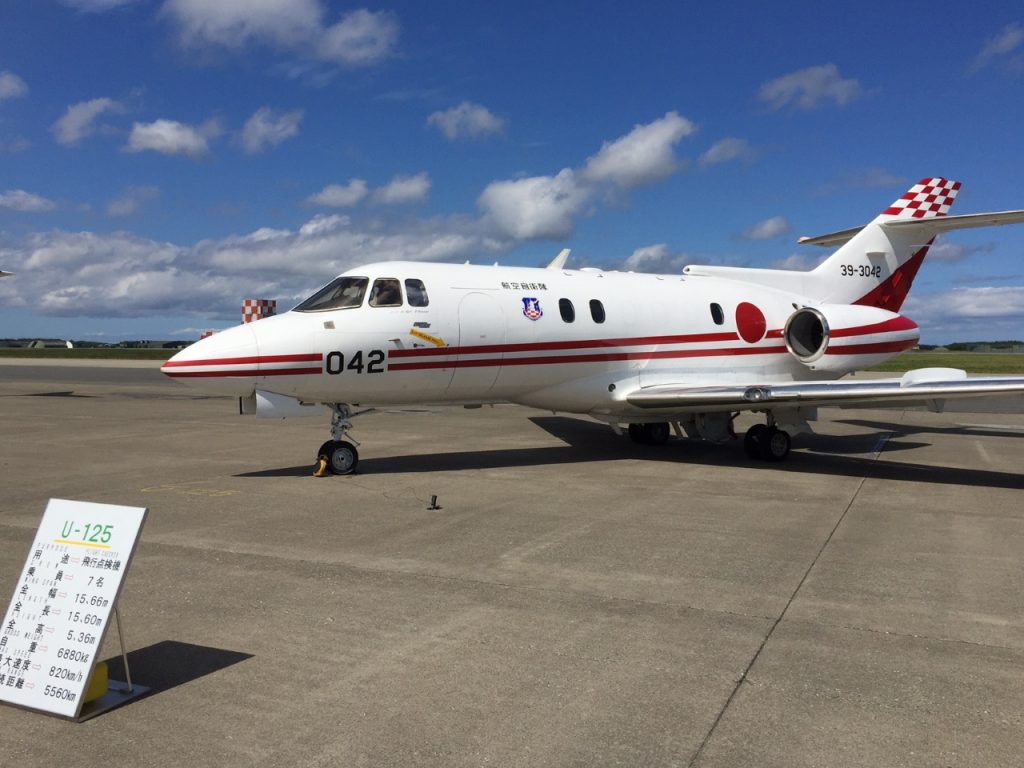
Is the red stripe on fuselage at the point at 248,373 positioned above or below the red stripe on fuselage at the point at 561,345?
below

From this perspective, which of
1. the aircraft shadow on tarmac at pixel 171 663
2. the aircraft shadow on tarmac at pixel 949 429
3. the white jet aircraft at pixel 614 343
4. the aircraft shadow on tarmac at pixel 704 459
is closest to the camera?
the aircraft shadow on tarmac at pixel 171 663

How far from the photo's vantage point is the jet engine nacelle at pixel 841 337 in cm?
1530

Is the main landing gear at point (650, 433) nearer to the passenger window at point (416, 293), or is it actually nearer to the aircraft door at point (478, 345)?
the aircraft door at point (478, 345)

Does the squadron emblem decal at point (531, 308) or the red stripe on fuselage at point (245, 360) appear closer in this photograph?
the red stripe on fuselage at point (245, 360)

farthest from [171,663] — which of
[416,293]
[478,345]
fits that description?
[478,345]

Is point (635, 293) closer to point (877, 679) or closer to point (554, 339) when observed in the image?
point (554, 339)

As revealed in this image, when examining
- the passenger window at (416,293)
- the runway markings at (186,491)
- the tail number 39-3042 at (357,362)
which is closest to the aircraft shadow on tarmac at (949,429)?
the passenger window at (416,293)

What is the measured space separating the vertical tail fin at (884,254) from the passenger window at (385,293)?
30.3ft

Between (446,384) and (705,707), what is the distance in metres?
8.33

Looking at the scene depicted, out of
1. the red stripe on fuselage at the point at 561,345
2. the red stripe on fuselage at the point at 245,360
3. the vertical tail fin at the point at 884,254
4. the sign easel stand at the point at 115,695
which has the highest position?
the vertical tail fin at the point at 884,254

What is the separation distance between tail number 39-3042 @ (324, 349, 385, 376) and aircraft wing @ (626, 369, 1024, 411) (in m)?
4.13

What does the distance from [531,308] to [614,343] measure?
1.56m

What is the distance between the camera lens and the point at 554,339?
1291 centimetres

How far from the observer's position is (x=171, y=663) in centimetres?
470
